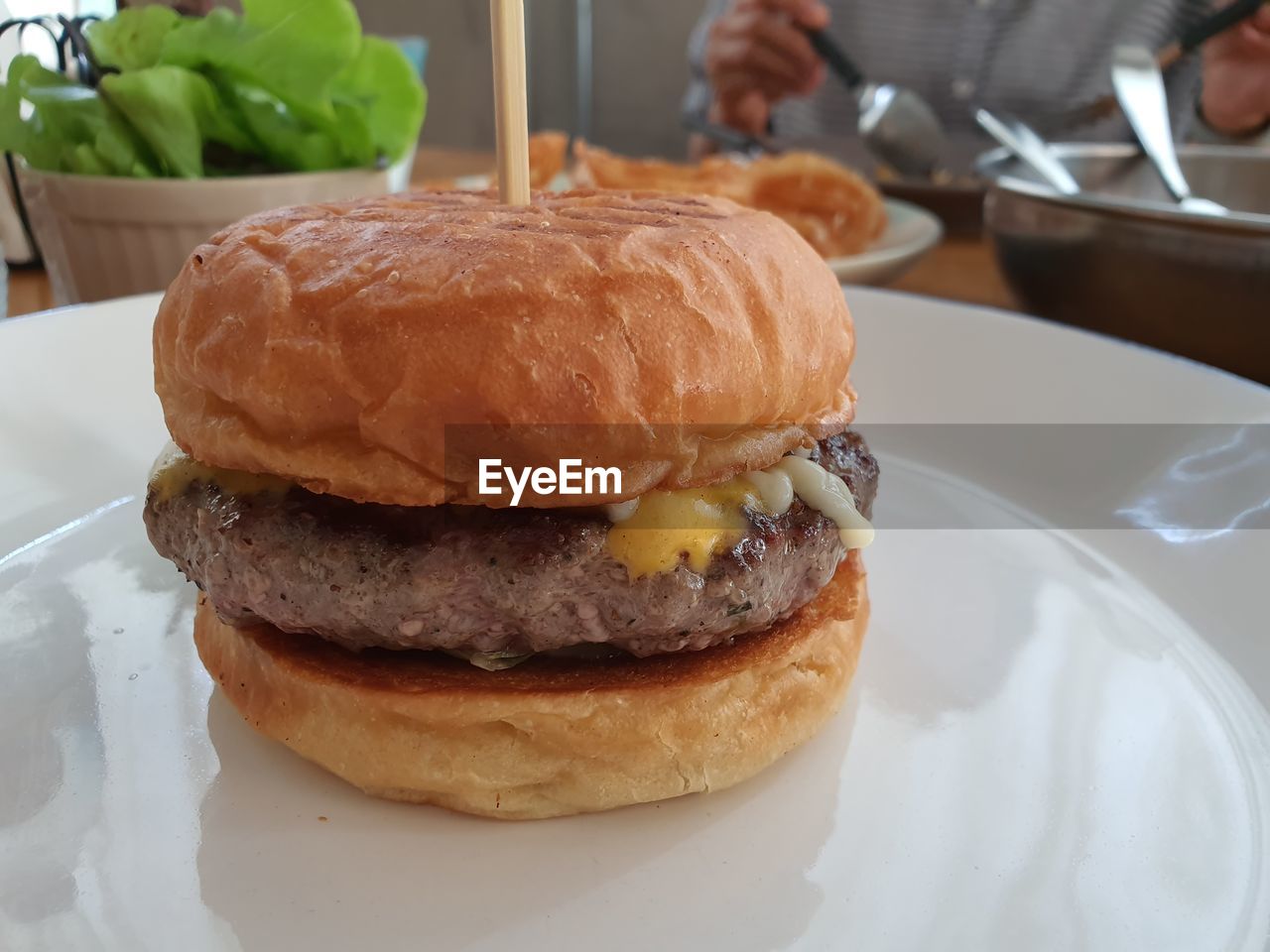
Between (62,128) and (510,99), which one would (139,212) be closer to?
(62,128)

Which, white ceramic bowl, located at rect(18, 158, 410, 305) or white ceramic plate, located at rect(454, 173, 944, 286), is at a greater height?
white ceramic bowl, located at rect(18, 158, 410, 305)

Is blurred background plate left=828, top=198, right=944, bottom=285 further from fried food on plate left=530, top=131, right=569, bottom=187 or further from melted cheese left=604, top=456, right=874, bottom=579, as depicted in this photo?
melted cheese left=604, top=456, right=874, bottom=579

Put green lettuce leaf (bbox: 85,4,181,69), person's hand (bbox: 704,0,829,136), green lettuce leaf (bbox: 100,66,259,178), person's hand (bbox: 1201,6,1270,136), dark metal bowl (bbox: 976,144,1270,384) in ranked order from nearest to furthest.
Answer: dark metal bowl (bbox: 976,144,1270,384)
green lettuce leaf (bbox: 100,66,259,178)
green lettuce leaf (bbox: 85,4,181,69)
person's hand (bbox: 1201,6,1270,136)
person's hand (bbox: 704,0,829,136)

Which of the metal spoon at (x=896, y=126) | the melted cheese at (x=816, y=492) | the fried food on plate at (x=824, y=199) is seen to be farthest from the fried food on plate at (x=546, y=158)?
the melted cheese at (x=816, y=492)

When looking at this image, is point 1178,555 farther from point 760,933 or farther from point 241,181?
point 241,181

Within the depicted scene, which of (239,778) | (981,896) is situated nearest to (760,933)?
(981,896)

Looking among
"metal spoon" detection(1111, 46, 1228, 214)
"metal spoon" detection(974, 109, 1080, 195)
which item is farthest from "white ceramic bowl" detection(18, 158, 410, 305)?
"metal spoon" detection(1111, 46, 1228, 214)
